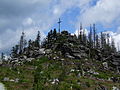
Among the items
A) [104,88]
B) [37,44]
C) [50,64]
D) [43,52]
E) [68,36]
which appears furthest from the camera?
[37,44]

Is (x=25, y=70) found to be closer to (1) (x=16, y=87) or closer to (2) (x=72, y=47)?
(1) (x=16, y=87)

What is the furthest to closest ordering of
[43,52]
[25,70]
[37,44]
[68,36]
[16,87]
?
[37,44]
[68,36]
[43,52]
[25,70]
[16,87]

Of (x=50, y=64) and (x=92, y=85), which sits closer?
(x=92, y=85)

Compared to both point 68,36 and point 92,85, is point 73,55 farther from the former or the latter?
point 92,85

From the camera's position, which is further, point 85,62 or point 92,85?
point 85,62

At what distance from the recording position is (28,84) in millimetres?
45812

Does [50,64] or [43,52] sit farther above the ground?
[43,52]

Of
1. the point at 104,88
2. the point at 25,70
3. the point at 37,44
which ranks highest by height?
the point at 37,44

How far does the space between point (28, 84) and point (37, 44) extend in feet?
243

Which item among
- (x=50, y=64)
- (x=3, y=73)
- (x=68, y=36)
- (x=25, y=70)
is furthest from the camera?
(x=68, y=36)

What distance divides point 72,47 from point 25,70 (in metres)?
33.9

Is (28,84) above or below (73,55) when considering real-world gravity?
below

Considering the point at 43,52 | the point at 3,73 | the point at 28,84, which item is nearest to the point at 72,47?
the point at 43,52

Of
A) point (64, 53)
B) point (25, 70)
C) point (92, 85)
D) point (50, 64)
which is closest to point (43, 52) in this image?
point (64, 53)
